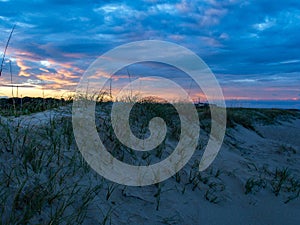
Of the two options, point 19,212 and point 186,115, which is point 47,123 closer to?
point 19,212

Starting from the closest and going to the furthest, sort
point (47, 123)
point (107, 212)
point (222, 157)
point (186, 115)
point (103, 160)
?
point (107, 212), point (103, 160), point (47, 123), point (222, 157), point (186, 115)

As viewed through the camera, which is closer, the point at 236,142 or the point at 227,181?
the point at 227,181

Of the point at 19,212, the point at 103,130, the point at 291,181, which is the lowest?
the point at 291,181

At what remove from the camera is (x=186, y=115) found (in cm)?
644

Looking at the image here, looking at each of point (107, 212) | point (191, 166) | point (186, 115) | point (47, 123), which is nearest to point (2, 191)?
point (107, 212)

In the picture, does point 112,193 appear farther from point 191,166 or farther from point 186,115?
point 186,115

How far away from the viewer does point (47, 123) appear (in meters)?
3.81

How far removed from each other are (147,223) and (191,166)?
4.58 feet

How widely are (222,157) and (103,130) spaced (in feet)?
6.24

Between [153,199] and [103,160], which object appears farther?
[103,160]

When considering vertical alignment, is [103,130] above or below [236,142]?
above

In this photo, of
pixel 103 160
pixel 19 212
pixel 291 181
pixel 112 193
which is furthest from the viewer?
pixel 291 181

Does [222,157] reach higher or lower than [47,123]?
lower

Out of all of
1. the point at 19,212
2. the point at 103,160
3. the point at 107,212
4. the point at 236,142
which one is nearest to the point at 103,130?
the point at 103,160
